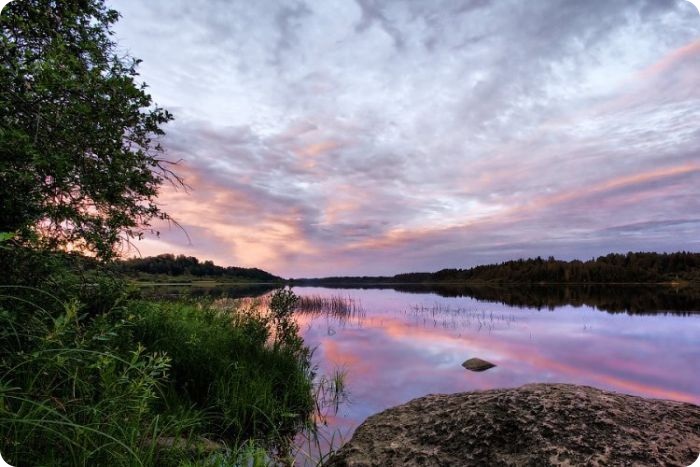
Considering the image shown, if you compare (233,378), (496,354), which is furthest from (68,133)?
(496,354)

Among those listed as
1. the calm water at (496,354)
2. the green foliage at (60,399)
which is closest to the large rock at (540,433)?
the green foliage at (60,399)

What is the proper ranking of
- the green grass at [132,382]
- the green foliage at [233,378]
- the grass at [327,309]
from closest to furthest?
the green grass at [132,382] → the green foliage at [233,378] → the grass at [327,309]

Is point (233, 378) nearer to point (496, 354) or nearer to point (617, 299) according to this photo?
point (496, 354)

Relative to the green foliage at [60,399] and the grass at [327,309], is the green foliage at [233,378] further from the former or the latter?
the grass at [327,309]

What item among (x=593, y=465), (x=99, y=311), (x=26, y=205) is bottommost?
(x=593, y=465)

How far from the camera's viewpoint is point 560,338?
23.6m

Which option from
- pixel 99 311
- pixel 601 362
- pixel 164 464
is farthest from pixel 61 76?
pixel 601 362

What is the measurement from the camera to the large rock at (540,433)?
10.2ft

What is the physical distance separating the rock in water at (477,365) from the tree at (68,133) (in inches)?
540

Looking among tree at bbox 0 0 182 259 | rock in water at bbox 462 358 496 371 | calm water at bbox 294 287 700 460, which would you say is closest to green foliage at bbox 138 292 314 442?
calm water at bbox 294 287 700 460

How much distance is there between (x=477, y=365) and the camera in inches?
616

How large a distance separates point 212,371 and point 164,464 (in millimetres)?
4322

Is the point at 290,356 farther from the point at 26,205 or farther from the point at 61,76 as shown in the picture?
the point at 61,76

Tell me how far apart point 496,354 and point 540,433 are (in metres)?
16.9
